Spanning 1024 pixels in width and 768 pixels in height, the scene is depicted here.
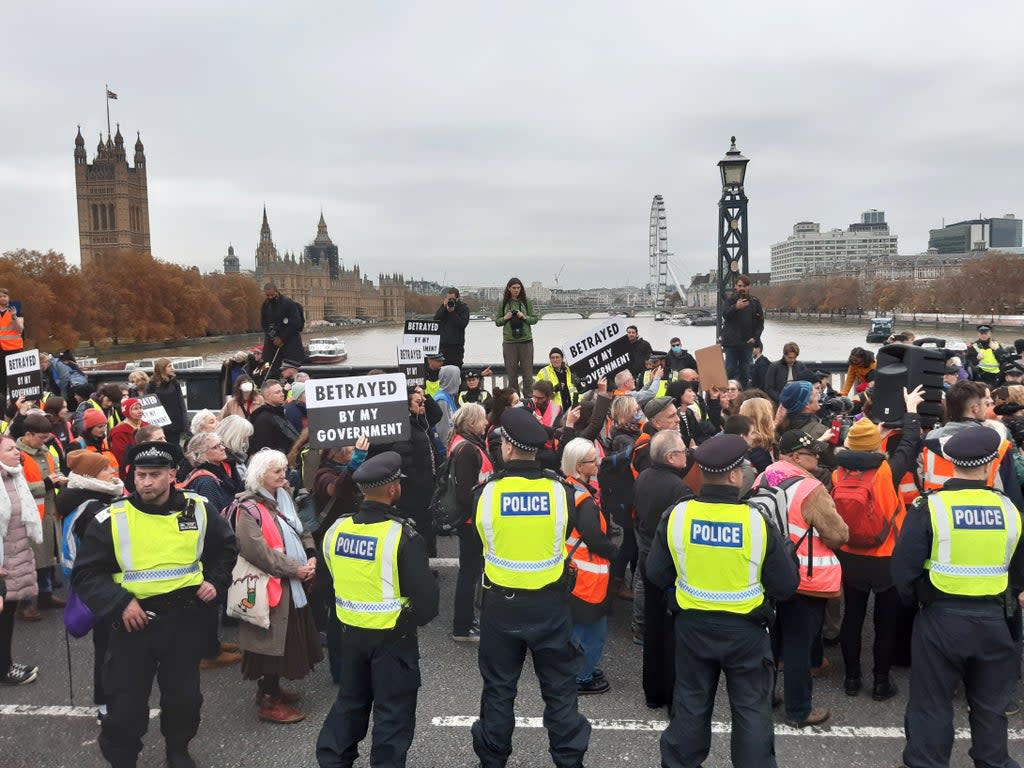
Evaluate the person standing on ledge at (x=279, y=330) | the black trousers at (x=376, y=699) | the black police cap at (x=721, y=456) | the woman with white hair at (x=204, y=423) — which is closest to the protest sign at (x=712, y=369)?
the woman with white hair at (x=204, y=423)

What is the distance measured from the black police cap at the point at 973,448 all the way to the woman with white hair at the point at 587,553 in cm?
168

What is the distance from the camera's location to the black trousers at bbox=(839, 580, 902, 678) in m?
4.69

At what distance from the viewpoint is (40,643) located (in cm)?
571

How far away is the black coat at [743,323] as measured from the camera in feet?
35.6

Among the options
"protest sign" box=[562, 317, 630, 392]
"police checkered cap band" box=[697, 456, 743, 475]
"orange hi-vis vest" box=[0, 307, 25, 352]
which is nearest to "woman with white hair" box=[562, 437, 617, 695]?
"police checkered cap band" box=[697, 456, 743, 475]

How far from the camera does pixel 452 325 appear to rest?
1118 cm

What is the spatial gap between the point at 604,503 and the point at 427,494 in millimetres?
1276

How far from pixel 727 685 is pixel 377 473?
6.02ft

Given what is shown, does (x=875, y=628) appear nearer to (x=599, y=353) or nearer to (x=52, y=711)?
(x=599, y=353)

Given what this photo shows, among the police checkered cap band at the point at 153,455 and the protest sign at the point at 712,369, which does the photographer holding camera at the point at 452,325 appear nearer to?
the protest sign at the point at 712,369

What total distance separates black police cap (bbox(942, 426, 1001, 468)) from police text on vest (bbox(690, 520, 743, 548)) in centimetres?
101

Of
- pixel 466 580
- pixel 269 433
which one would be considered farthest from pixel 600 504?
pixel 269 433

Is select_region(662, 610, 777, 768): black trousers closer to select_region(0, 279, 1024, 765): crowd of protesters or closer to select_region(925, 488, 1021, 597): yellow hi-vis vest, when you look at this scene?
select_region(0, 279, 1024, 765): crowd of protesters

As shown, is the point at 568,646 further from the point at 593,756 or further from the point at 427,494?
the point at 427,494
